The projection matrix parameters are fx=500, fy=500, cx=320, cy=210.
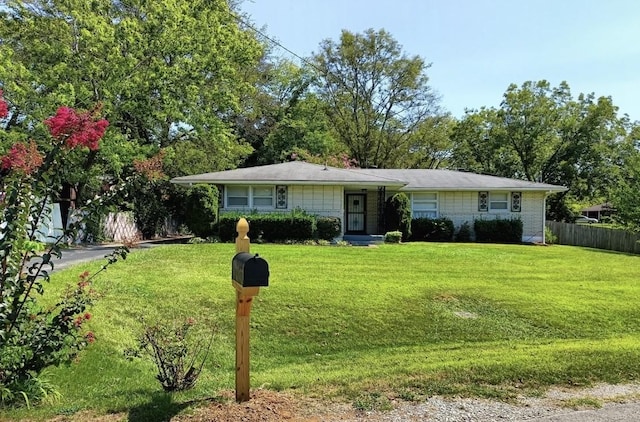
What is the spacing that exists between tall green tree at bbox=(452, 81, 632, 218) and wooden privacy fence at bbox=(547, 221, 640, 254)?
46.3 ft

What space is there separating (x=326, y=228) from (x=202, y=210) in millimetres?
4950

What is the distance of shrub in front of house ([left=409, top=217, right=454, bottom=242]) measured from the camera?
23656 millimetres

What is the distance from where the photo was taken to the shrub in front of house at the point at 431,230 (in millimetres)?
23656

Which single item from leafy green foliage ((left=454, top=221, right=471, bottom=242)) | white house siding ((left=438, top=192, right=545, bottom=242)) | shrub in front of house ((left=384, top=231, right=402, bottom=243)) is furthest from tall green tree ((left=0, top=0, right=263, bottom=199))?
leafy green foliage ((left=454, top=221, right=471, bottom=242))

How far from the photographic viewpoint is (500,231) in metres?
23.6

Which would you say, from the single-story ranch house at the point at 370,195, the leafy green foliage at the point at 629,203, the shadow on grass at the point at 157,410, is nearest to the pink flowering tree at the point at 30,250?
the shadow on grass at the point at 157,410

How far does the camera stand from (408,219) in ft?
74.0

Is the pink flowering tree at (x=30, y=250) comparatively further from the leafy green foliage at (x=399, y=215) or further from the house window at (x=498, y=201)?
the house window at (x=498, y=201)

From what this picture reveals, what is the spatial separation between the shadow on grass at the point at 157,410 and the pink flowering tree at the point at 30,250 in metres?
0.86

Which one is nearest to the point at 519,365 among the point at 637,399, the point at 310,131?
the point at 637,399

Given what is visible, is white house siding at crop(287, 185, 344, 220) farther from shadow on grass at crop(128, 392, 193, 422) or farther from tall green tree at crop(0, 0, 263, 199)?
shadow on grass at crop(128, 392, 193, 422)

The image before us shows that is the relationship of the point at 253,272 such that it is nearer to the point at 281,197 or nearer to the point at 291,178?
the point at 291,178

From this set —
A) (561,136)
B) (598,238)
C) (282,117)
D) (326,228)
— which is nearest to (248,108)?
(282,117)

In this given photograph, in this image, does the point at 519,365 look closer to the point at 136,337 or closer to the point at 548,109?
the point at 136,337
